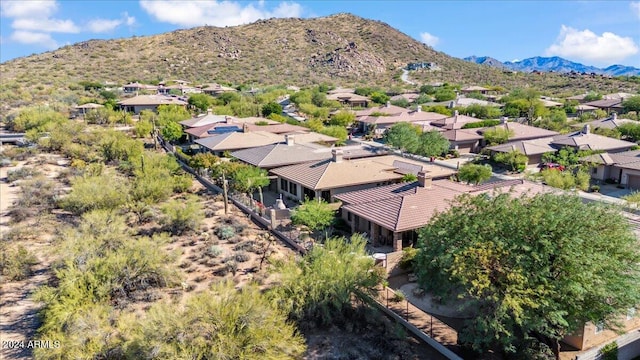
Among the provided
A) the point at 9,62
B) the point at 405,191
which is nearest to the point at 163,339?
the point at 405,191

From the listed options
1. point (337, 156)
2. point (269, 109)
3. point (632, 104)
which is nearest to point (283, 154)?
point (337, 156)

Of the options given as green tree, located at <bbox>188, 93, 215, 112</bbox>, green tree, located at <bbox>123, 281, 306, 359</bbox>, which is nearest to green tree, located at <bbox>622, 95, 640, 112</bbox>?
green tree, located at <bbox>188, 93, 215, 112</bbox>

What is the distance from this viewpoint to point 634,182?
39.1m

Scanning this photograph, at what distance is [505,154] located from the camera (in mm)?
44969

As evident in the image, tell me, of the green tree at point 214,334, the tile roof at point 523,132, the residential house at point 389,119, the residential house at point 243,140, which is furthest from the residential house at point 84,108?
the green tree at point 214,334

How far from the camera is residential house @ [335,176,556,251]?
23.4 metres

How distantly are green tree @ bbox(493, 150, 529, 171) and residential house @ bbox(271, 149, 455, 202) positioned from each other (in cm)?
1135

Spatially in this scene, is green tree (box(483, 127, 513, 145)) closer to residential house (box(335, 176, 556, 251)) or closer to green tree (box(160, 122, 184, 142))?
residential house (box(335, 176, 556, 251))

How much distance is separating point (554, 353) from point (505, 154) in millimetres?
32445

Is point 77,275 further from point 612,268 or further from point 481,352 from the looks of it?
point 612,268

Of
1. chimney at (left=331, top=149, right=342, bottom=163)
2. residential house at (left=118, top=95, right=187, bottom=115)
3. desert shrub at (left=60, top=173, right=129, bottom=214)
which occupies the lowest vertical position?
desert shrub at (left=60, top=173, right=129, bottom=214)

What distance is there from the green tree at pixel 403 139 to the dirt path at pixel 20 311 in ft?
112

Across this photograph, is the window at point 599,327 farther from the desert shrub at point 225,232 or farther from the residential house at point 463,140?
the residential house at point 463,140

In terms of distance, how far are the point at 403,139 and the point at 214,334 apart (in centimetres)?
3777
